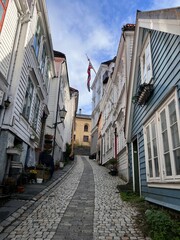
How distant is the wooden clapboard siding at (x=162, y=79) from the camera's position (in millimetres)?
4262

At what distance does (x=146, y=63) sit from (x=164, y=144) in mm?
3423

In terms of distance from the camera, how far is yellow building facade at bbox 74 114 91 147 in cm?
5062

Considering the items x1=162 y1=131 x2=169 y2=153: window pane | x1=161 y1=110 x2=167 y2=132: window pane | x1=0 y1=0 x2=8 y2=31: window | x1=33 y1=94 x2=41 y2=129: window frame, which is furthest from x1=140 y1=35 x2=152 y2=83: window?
x1=33 y1=94 x2=41 y2=129: window frame

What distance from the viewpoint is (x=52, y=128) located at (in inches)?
614

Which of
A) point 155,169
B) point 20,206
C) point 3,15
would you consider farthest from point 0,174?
point 3,15

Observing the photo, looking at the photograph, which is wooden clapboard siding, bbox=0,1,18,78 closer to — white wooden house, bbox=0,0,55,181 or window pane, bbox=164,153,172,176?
white wooden house, bbox=0,0,55,181

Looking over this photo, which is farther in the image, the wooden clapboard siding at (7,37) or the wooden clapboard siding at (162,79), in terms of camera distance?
Answer: the wooden clapboard siding at (7,37)

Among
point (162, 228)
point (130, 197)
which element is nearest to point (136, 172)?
point (130, 197)

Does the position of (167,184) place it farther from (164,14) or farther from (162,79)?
(164,14)

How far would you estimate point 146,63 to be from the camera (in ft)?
22.4

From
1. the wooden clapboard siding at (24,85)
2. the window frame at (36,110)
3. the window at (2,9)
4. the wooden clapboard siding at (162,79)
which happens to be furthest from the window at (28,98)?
the wooden clapboard siding at (162,79)

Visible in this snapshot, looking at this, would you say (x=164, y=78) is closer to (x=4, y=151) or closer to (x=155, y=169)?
(x=155, y=169)

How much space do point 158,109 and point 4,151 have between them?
5134mm

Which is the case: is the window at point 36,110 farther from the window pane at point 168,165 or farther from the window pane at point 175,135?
the window pane at point 175,135
